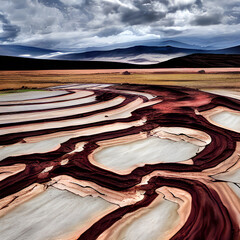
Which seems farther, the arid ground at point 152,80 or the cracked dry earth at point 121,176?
the arid ground at point 152,80

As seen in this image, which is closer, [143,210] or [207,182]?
[143,210]

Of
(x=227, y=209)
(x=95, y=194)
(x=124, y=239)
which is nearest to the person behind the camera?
(x=124, y=239)

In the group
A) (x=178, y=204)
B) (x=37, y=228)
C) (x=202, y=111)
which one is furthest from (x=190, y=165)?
(x=202, y=111)

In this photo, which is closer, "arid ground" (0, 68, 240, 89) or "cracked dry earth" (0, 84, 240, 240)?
"cracked dry earth" (0, 84, 240, 240)

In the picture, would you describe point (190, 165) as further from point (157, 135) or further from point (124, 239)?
point (124, 239)

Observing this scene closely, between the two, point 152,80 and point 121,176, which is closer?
point 121,176

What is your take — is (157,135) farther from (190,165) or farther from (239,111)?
(239,111)

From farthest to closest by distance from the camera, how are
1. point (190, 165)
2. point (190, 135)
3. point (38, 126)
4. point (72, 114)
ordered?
1. point (72, 114)
2. point (38, 126)
3. point (190, 135)
4. point (190, 165)
